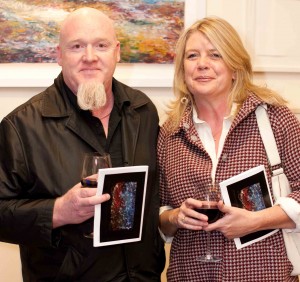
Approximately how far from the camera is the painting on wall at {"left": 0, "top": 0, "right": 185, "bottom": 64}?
9.86 feet

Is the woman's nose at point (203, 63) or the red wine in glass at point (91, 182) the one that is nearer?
the red wine in glass at point (91, 182)

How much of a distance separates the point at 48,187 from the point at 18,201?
120 millimetres

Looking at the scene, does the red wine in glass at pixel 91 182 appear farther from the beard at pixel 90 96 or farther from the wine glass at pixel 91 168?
the beard at pixel 90 96

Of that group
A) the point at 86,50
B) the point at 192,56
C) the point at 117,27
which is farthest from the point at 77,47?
the point at 117,27

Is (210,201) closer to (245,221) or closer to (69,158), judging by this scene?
(245,221)

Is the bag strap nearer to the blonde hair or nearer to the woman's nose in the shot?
the blonde hair

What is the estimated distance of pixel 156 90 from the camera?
326cm

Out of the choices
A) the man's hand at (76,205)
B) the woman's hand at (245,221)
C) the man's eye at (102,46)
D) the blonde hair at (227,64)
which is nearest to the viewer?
the man's hand at (76,205)

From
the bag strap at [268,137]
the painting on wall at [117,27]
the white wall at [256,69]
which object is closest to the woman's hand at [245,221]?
the bag strap at [268,137]

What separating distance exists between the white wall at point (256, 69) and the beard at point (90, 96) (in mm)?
836

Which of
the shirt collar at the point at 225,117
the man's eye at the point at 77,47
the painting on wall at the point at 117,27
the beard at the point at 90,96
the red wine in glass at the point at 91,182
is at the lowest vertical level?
the red wine in glass at the point at 91,182

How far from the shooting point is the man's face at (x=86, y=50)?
229 centimetres

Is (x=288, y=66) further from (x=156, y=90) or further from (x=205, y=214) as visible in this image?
(x=205, y=214)

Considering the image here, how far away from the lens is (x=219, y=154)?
7.89 feet
